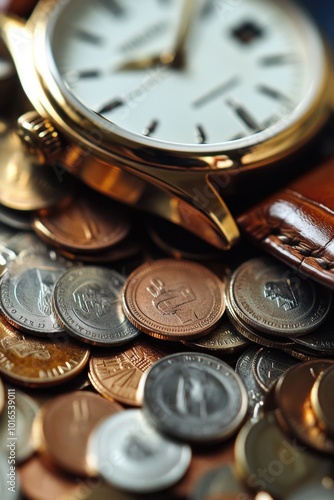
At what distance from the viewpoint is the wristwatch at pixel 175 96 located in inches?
42.1

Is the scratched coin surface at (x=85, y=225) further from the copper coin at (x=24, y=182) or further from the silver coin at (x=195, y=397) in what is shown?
the silver coin at (x=195, y=397)

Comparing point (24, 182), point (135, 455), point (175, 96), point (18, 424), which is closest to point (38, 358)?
point (18, 424)

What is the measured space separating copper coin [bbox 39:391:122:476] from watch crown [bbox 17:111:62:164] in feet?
1.18

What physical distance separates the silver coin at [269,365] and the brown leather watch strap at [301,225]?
0.12m

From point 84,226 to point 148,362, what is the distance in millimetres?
256

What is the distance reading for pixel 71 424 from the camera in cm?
92

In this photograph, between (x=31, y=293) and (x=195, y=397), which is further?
Answer: (x=31, y=293)

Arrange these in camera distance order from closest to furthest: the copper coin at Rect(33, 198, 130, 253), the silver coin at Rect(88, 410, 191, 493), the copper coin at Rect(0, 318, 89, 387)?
the silver coin at Rect(88, 410, 191, 493)
the copper coin at Rect(0, 318, 89, 387)
the copper coin at Rect(33, 198, 130, 253)

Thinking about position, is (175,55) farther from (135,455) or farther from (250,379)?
(135,455)

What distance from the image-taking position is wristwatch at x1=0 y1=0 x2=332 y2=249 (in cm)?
107

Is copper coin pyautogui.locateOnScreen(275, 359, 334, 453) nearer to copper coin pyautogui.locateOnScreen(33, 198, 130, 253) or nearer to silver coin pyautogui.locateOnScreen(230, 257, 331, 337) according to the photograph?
silver coin pyautogui.locateOnScreen(230, 257, 331, 337)

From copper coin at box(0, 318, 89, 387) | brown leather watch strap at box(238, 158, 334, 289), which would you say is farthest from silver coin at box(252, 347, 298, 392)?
copper coin at box(0, 318, 89, 387)

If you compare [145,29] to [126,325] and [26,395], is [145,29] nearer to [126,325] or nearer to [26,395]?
[126,325]

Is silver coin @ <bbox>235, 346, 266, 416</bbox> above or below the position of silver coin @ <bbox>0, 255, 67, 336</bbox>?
above
